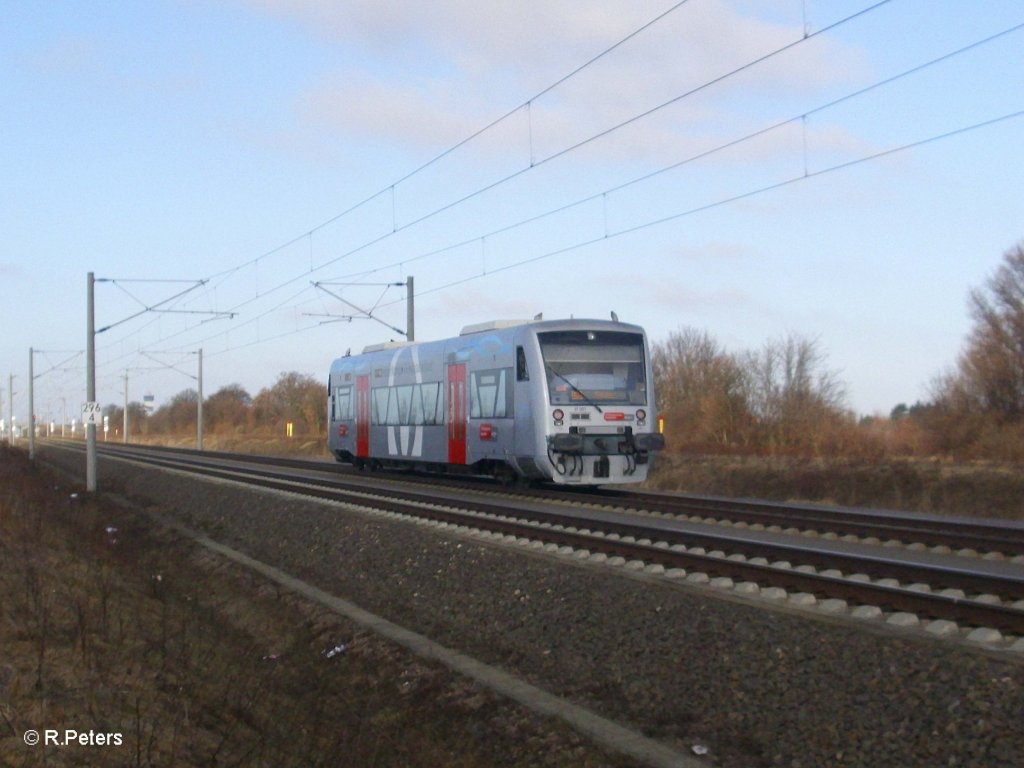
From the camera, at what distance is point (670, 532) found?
1561 centimetres

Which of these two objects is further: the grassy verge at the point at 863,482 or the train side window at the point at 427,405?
the train side window at the point at 427,405

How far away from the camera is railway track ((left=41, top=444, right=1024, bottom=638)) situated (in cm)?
1030

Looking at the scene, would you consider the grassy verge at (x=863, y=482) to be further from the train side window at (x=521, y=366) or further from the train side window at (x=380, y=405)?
the train side window at (x=380, y=405)

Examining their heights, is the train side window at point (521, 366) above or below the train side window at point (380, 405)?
above

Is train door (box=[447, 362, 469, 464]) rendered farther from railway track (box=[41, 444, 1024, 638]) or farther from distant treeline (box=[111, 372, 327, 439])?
distant treeline (box=[111, 372, 327, 439])

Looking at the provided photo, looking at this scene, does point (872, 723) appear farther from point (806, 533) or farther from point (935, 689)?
point (806, 533)

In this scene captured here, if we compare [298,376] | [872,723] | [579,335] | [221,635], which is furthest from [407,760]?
[298,376]

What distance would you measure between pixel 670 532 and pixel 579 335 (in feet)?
28.4

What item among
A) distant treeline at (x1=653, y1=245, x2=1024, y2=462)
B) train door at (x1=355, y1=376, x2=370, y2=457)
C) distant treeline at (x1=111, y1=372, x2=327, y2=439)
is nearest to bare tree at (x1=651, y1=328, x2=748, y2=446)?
distant treeline at (x1=653, y1=245, x2=1024, y2=462)

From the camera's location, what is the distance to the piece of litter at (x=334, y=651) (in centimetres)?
1159

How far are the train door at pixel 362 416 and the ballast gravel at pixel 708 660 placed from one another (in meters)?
18.0

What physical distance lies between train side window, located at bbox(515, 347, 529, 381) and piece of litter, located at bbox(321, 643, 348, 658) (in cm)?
1215

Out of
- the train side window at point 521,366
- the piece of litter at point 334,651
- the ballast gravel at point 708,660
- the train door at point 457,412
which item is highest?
the train side window at point 521,366

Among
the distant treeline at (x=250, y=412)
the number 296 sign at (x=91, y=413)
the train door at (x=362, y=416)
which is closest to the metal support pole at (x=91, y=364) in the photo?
the number 296 sign at (x=91, y=413)
